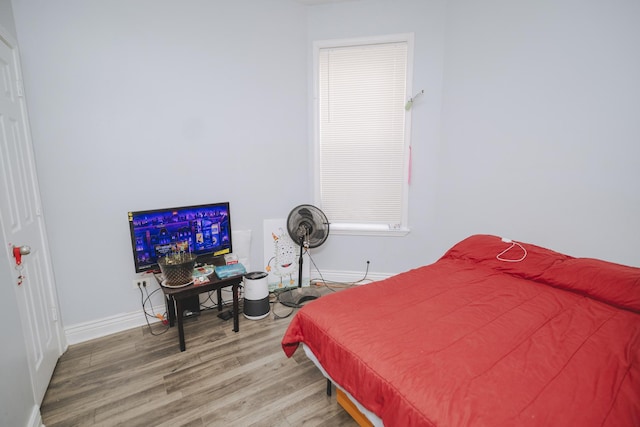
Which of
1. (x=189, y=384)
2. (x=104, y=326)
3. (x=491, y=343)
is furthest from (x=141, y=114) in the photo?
(x=491, y=343)

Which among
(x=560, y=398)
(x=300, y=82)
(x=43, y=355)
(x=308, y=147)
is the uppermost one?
(x=300, y=82)

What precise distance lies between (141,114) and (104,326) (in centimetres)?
179

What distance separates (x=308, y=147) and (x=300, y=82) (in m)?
0.68

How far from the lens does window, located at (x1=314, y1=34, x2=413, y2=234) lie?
322 cm

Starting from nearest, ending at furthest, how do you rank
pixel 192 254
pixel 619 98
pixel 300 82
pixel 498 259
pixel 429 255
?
pixel 619 98 < pixel 498 259 < pixel 192 254 < pixel 300 82 < pixel 429 255

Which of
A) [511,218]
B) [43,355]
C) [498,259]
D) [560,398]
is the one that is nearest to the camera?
[560,398]

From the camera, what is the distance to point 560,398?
43.6 inches

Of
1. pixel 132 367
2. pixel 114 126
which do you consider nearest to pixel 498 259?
pixel 132 367

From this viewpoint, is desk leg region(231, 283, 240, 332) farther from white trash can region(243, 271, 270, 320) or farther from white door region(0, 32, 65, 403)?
white door region(0, 32, 65, 403)

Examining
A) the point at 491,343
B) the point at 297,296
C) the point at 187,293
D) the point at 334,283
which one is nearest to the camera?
the point at 491,343

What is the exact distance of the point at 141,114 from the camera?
2516 millimetres

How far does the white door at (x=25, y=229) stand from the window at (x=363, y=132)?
2378mm

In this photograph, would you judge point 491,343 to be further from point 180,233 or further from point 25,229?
point 25,229

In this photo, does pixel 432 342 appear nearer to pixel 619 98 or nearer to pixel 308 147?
pixel 619 98
